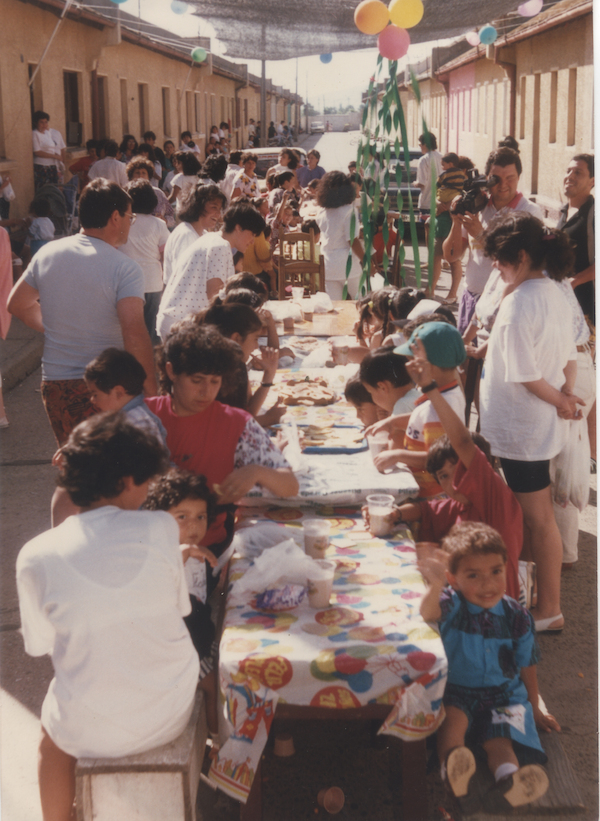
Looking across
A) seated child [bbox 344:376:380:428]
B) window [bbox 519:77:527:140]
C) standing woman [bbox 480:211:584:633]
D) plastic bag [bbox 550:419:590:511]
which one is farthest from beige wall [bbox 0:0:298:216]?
plastic bag [bbox 550:419:590:511]

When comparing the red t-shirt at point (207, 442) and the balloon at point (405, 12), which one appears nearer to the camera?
the red t-shirt at point (207, 442)

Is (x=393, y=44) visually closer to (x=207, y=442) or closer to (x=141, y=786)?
(x=207, y=442)

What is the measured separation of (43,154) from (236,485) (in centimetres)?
1048

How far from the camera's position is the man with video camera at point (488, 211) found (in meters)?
4.64

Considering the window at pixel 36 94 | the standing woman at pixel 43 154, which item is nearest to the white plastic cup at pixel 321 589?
the standing woman at pixel 43 154

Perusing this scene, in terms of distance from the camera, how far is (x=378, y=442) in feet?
10.5

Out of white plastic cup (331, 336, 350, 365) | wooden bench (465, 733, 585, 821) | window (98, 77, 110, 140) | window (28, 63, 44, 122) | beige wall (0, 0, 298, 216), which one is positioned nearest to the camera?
wooden bench (465, 733, 585, 821)

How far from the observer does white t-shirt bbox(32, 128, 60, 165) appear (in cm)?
1162

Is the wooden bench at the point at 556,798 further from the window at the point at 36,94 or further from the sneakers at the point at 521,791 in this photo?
the window at the point at 36,94

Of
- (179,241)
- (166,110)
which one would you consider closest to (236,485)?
(179,241)

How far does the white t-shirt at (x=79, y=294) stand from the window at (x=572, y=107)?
11234mm

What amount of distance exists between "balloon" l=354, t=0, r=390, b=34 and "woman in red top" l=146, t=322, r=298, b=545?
228 centimetres

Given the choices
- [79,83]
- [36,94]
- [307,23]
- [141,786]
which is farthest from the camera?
[79,83]

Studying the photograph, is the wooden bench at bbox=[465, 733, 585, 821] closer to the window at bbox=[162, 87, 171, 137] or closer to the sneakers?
the sneakers
